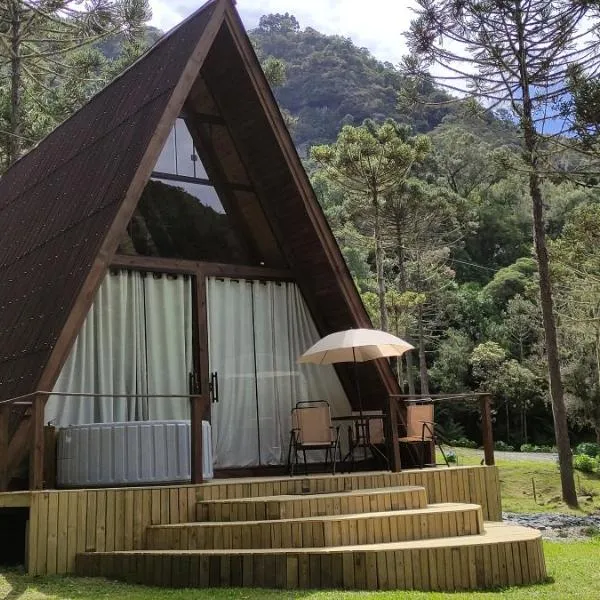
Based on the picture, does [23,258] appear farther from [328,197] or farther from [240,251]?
[328,197]

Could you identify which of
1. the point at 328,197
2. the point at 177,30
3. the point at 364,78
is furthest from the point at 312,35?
the point at 177,30

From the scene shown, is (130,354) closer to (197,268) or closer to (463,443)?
(197,268)

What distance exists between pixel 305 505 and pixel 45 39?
16.8 m

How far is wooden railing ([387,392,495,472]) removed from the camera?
24.2 feet

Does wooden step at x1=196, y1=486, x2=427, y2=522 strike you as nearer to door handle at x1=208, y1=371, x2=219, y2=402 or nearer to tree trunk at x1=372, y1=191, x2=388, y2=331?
door handle at x1=208, y1=371, x2=219, y2=402

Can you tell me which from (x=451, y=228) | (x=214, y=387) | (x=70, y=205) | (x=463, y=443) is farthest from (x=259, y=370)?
(x=451, y=228)

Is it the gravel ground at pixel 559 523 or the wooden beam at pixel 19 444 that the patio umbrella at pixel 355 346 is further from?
the gravel ground at pixel 559 523

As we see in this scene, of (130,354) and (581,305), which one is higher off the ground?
(581,305)

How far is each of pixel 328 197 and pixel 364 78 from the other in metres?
45.2

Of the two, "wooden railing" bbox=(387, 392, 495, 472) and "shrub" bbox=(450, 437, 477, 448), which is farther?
"shrub" bbox=(450, 437, 477, 448)

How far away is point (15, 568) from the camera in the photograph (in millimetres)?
5734

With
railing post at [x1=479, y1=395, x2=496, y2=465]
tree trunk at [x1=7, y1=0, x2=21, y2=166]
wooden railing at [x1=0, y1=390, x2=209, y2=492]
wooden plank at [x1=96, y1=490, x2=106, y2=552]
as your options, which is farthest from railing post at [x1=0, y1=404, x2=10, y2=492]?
tree trunk at [x1=7, y1=0, x2=21, y2=166]

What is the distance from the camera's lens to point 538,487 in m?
17.5

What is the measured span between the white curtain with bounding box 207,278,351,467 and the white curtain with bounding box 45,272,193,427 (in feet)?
1.51
